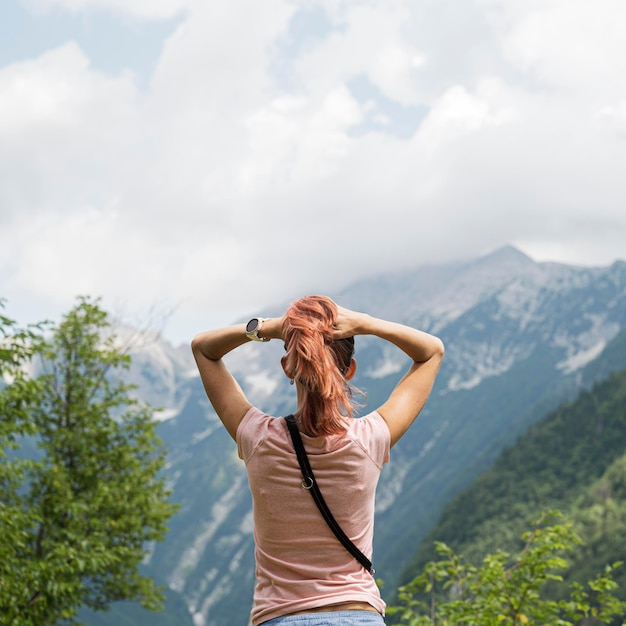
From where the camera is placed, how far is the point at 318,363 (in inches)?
131

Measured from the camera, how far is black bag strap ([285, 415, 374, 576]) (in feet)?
11.2

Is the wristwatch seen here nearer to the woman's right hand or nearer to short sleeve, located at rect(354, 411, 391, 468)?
the woman's right hand

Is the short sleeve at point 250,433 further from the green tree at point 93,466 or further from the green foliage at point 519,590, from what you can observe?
the green tree at point 93,466

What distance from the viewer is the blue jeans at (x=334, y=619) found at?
3.29 m

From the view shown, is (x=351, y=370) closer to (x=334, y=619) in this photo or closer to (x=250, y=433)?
(x=250, y=433)

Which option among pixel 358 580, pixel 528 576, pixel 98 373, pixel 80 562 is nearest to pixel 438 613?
pixel 528 576

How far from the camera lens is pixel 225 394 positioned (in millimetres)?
3859

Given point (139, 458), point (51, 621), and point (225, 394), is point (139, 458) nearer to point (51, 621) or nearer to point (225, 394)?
point (51, 621)

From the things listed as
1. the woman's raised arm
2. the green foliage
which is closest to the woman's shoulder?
the woman's raised arm

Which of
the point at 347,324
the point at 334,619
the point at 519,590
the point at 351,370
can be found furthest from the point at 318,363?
the point at 519,590

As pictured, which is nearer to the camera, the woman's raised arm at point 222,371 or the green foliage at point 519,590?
the woman's raised arm at point 222,371

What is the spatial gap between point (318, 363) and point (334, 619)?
1.10 meters

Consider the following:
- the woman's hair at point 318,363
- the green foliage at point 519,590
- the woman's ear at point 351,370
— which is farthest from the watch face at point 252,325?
the green foliage at point 519,590

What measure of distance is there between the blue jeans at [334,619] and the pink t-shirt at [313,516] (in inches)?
1.5
